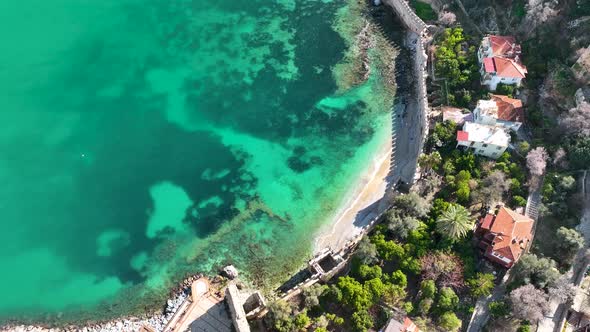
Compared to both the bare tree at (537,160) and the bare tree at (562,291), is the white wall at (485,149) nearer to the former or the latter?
the bare tree at (537,160)

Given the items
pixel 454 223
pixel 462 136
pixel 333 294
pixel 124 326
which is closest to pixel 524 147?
pixel 462 136

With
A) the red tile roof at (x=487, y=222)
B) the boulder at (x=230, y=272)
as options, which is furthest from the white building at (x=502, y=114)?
the boulder at (x=230, y=272)

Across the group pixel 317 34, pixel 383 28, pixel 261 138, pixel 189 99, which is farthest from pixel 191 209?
pixel 383 28

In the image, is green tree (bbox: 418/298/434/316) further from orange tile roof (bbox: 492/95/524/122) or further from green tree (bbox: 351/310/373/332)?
orange tile roof (bbox: 492/95/524/122)

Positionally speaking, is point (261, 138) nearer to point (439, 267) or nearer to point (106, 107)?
point (106, 107)

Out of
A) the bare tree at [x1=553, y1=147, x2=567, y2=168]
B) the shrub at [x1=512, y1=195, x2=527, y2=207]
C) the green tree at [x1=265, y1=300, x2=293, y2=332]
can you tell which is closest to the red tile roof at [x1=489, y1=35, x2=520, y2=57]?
the bare tree at [x1=553, y1=147, x2=567, y2=168]

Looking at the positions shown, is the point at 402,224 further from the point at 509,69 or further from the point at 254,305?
the point at 509,69

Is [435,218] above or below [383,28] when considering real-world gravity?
below
